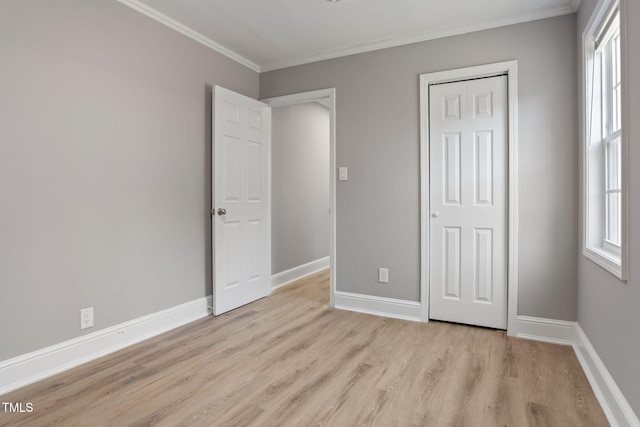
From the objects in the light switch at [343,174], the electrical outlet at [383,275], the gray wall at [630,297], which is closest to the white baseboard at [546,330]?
the gray wall at [630,297]

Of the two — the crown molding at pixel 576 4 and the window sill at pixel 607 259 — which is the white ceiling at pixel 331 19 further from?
the window sill at pixel 607 259

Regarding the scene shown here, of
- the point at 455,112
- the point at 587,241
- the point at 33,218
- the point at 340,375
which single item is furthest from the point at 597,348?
the point at 33,218

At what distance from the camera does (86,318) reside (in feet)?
7.72

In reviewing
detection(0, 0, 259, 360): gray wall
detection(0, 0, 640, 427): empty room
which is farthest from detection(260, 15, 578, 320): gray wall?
detection(0, 0, 259, 360): gray wall

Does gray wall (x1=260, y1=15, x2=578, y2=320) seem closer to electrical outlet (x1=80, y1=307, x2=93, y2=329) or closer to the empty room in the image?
the empty room

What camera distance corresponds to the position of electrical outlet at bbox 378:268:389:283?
3.29 meters

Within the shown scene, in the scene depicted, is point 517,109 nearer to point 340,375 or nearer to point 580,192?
point 580,192

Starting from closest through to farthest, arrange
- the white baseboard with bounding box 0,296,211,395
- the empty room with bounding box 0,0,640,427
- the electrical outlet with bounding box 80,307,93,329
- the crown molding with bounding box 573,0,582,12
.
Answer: the empty room with bounding box 0,0,640,427
the white baseboard with bounding box 0,296,211,395
the electrical outlet with bounding box 80,307,93,329
the crown molding with bounding box 573,0,582,12

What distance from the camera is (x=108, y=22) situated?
2.46 meters

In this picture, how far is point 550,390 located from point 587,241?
983 mm

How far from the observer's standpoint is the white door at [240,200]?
10.6ft

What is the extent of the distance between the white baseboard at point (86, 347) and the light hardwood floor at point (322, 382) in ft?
0.23

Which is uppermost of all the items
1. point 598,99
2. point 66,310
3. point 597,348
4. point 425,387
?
point 598,99

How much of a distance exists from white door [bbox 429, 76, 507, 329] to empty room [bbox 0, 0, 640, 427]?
0.02 metres
